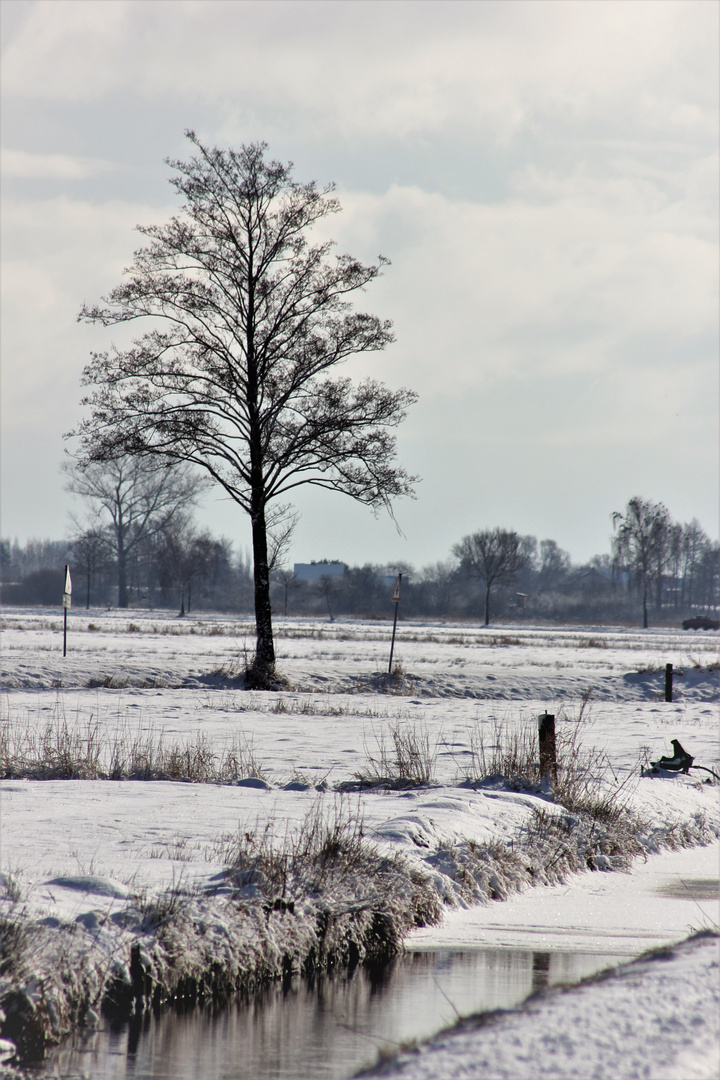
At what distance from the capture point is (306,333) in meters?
20.7

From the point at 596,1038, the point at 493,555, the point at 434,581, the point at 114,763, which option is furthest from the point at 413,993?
the point at 434,581

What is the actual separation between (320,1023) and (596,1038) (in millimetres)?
1421

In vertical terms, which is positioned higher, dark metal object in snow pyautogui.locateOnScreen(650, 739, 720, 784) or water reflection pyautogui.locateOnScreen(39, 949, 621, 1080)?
dark metal object in snow pyautogui.locateOnScreen(650, 739, 720, 784)

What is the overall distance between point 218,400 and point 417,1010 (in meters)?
16.9

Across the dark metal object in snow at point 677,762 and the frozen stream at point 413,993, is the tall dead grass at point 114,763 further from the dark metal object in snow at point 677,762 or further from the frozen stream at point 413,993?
the dark metal object in snow at point 677,762

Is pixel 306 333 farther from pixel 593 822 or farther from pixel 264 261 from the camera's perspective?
pixel 593 822

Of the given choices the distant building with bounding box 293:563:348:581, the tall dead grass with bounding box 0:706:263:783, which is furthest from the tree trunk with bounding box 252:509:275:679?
the distant building with bounding box 293:563:348:581

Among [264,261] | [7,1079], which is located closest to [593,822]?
[7,1079]

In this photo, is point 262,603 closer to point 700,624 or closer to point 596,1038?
point 596,1038

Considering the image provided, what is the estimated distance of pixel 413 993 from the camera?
4785 mm

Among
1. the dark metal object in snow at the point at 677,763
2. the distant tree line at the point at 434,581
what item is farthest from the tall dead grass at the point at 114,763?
the distant tree line at the point at 434,581

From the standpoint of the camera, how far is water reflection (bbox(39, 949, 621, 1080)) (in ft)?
12.8

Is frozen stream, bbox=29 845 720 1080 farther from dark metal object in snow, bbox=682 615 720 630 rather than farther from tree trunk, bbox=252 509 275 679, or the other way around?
dark metal object in snow, bbox=682 615 720 630

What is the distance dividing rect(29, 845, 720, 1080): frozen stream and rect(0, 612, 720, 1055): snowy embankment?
0.22 m
